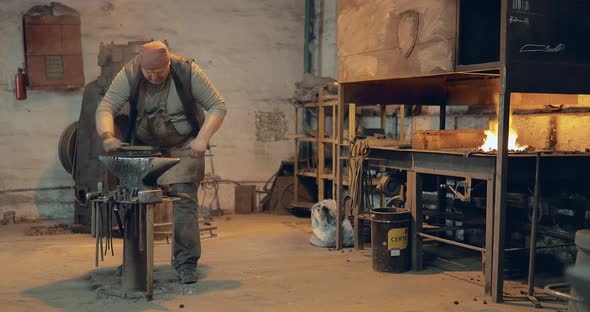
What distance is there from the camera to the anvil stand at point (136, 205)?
4324 mm

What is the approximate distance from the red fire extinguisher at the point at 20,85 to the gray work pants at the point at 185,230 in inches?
157

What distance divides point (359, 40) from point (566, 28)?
6.27 feet

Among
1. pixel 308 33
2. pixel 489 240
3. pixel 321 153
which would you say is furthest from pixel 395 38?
pixel 308 33

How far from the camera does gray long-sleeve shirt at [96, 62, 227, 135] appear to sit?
4.87 m

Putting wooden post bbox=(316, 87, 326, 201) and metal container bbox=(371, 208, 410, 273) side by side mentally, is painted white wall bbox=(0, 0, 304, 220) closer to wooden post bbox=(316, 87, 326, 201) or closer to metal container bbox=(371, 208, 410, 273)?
wooden post bbox=(316, 87, 326, 201)

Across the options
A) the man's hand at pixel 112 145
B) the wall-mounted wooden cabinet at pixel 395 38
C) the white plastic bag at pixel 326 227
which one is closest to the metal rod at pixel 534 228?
the wall-mounted wooden cabinet at pixel 395 38

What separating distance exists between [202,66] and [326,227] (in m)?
3.44

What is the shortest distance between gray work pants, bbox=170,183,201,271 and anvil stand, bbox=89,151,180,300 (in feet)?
1.30

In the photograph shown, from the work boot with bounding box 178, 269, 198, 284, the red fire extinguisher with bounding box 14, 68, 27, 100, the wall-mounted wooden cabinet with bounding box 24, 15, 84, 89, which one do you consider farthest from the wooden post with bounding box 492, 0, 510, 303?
the red fire extinguisher with bounding box 14, 68, 27, 100

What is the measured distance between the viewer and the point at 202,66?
8773 millimetres

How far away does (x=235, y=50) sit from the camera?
8938mm

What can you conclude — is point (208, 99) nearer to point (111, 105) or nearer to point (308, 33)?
point (111, 105)

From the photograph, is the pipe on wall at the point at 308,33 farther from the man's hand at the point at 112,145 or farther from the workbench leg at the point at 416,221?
the man's hand at the point at 112,145

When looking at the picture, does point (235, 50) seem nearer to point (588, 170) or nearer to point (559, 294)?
point (588, 170)
